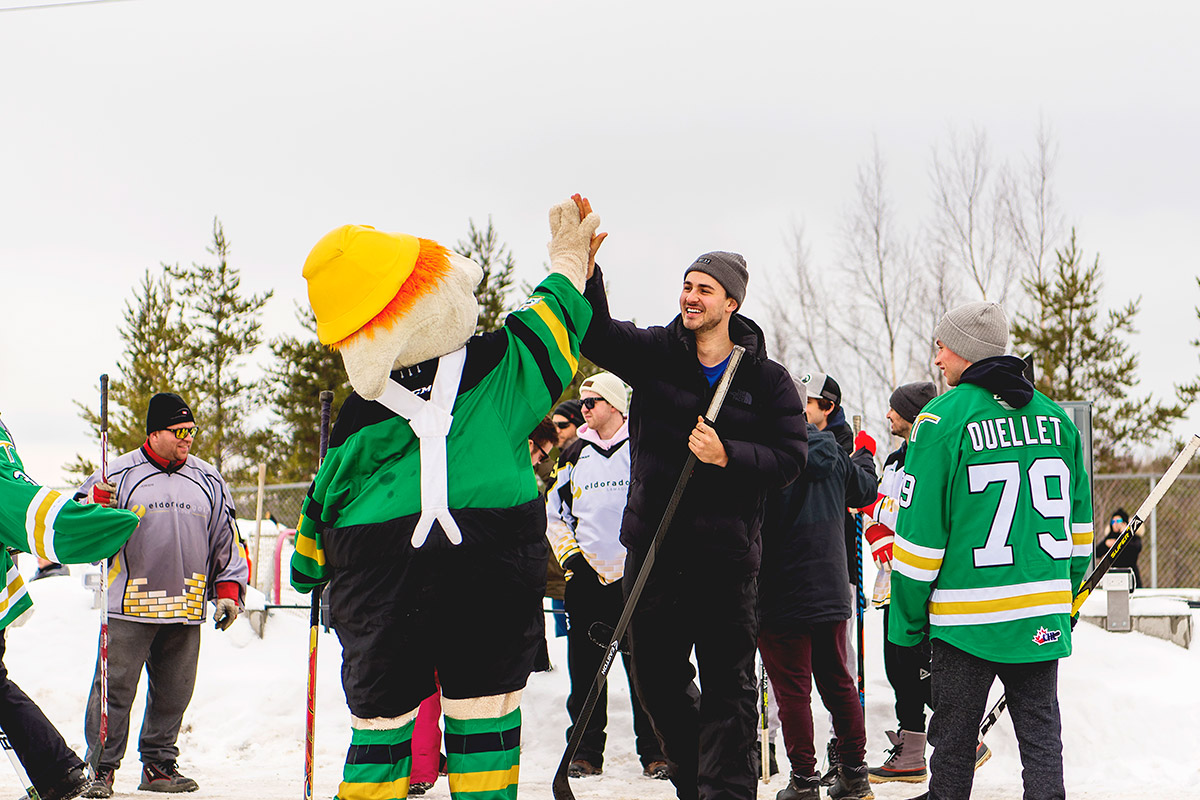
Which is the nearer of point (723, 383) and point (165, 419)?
point (723, 383)

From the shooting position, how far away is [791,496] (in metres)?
5.73

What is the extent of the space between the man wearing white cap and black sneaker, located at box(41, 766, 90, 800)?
95.5 inches

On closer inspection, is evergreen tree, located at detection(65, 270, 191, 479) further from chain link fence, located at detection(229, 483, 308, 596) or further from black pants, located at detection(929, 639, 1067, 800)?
black pants, located at detection(929, 639, 1067, 800)

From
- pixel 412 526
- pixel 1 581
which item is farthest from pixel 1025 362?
pixel 1 581

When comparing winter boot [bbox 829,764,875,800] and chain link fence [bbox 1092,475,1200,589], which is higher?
chain link fence [bbox 1092,475,1200,589]

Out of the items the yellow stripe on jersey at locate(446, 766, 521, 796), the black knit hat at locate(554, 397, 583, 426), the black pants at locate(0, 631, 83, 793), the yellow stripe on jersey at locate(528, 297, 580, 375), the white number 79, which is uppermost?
the yellow stripe on jersey at locate(528, 297, 580, 375)

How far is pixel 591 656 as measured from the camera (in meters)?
6.53

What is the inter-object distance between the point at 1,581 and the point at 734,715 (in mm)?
2775

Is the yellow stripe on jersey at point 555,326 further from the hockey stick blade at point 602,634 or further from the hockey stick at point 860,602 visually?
the hockey stick at point 860,602

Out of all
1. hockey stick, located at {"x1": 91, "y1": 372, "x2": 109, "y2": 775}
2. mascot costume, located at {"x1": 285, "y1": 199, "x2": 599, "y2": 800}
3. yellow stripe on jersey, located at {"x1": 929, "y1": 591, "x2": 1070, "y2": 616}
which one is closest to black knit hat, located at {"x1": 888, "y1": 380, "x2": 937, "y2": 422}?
yellow stripe on jersey, located at {"x1": 929, "y1": 591, "x2": 1070, "y2": 616}

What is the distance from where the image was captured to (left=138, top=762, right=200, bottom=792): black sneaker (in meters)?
6.08

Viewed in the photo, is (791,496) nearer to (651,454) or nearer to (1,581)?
(651,454)

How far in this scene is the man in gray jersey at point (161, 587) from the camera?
619 cm

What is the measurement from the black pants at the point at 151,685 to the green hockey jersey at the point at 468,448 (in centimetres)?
304
